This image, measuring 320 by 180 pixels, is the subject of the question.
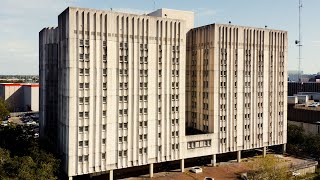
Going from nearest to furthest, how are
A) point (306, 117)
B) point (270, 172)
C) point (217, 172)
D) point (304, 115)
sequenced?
point (270, 172) → point (217, 172) → point (306, 117) → point (304, 115)

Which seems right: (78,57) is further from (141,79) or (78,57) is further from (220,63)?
(220,63)

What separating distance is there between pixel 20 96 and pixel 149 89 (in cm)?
14691

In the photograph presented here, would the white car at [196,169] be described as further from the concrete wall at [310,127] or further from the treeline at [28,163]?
the concrete wall at [310,127]

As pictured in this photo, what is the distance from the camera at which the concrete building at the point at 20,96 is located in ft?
594

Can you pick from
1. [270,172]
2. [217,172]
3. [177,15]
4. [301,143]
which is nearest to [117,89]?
[177,15]

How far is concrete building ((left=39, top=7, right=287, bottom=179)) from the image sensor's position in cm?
6688

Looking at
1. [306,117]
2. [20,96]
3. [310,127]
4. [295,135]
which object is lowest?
[295,135]

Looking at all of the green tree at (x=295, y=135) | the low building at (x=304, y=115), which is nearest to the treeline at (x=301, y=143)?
the green tree at (x=295, y=135)

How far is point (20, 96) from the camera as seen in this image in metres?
195

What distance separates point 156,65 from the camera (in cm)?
7662

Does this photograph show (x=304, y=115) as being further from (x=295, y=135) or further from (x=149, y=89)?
(x=149, y=89)

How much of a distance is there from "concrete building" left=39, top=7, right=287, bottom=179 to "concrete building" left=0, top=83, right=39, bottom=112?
9862 centimetres

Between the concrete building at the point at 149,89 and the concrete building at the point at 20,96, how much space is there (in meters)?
98.6

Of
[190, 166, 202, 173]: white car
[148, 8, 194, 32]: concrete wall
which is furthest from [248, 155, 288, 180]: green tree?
[148, 8, 194, 32]: concrete wall
